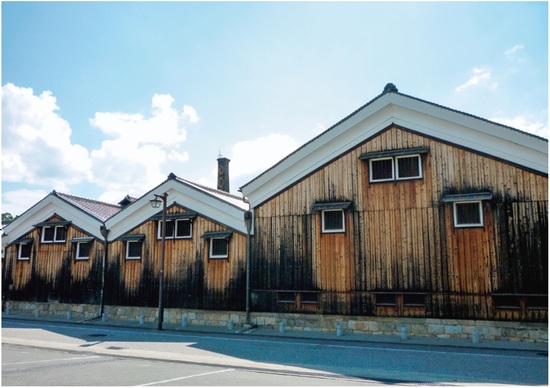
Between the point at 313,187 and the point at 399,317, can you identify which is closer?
the point at 399,317

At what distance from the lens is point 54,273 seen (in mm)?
26172

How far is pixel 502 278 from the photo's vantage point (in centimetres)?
1593

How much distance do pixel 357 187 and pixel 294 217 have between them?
3098mm

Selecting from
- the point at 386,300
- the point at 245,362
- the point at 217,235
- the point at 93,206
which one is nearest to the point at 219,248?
the point at 217,235

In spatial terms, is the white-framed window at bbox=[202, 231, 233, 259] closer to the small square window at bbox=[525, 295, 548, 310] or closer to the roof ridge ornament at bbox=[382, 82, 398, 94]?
the roof ridge ornament at bbox=[382, 82, 398, 94]

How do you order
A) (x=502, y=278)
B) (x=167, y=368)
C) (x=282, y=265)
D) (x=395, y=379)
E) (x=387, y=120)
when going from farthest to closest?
(x=282, y=265), (x=387, y=120), (x=502, y=278), (x=167, y=368), (x=395, y=379)

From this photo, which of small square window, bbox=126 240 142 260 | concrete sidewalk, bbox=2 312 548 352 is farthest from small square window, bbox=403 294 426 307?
small square window, bbox=126 240 142 260

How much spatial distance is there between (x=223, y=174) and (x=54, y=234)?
1240 cm

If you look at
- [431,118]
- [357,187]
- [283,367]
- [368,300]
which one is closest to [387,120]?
[431,118]

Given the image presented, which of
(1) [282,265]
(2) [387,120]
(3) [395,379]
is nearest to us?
(3) [395,379]

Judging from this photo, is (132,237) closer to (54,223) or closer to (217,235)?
(217,235)

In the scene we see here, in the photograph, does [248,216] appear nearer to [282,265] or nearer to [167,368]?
[282,265]

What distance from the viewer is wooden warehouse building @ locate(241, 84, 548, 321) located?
52.3 feet

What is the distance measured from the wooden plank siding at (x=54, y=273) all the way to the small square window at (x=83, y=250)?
0.22 m
